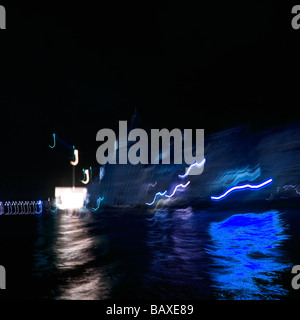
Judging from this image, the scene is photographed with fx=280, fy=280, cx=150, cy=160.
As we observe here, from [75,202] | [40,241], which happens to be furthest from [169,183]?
[40,241]

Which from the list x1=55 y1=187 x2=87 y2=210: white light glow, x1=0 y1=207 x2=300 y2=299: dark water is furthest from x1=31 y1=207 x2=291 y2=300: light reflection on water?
x1=55 y1=187 x2=87 y2=210: white light glow

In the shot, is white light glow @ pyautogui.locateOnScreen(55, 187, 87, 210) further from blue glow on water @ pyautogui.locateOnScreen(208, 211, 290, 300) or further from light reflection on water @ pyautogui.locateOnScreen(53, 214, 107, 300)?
blue glow on water @ pyautogui.locateOnScreen(208, 211, 290, 300)

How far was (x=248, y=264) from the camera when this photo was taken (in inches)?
241

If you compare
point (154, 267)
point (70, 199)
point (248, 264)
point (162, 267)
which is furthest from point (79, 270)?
point (70, 199)

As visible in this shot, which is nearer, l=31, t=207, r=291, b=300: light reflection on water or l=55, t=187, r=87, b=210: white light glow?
l=31, t=207, r=291, b=300: light reflection on water

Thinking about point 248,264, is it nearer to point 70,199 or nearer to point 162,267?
point 162,267

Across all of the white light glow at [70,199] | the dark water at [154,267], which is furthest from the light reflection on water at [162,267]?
the white light glow at [70,199]

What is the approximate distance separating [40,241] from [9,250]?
1.52 metres

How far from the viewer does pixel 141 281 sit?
16.8 feet

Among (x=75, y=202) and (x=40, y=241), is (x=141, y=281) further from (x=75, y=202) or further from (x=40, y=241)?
(x=75, y=202)

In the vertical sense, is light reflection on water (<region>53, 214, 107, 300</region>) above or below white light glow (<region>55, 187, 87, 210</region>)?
above

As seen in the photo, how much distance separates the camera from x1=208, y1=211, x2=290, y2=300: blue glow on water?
449 centimetres

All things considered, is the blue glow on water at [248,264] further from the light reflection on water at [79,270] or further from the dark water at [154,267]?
the light reflection on water at [79,270]

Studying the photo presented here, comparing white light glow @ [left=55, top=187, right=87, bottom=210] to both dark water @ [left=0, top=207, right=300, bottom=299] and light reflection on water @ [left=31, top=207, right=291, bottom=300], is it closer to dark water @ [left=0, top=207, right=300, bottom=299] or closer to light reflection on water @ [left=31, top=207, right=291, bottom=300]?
dark water @ [left=0, top=207, right=300, bottom=299]
